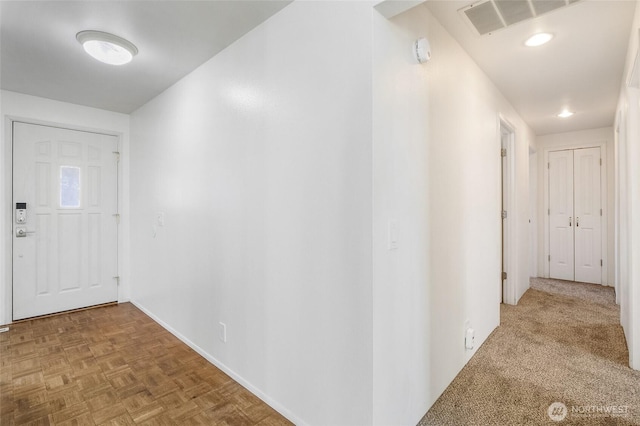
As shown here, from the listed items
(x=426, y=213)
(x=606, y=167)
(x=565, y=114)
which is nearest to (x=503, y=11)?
(x=426, y=213)

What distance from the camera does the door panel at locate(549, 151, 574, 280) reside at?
16.4 feet

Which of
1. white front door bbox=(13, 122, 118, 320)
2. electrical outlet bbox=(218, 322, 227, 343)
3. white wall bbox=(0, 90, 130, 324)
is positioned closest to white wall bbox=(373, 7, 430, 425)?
electrical outlet bbox=(218, 322, 227, 343)

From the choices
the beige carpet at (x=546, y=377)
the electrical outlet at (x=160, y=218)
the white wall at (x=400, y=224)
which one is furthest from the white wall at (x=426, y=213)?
the electrical outlet at (x=160, y=218)

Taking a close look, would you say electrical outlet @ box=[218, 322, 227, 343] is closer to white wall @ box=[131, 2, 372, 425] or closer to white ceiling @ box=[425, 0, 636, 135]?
white wall @ box=[131, 2, 372, 425]

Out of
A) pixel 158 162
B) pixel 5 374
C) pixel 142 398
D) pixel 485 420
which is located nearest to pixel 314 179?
pixel 485 420

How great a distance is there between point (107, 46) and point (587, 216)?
6.48 metres

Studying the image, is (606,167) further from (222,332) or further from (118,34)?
(118,34)

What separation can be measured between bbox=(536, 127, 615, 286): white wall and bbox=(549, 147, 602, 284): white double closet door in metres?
0.08

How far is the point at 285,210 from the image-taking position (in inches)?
70.4

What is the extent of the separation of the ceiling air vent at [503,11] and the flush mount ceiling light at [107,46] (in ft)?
7.51

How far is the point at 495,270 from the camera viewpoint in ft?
9.78

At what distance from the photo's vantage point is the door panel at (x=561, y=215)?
5.00 meters

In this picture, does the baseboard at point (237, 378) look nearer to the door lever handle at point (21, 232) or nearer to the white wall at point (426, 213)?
the white wall at point (426, 213)

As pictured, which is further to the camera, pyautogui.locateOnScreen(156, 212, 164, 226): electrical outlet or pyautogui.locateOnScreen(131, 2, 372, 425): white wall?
pyautogui.locateOnScreen(156, 212, 164, 226): electrical outlet
